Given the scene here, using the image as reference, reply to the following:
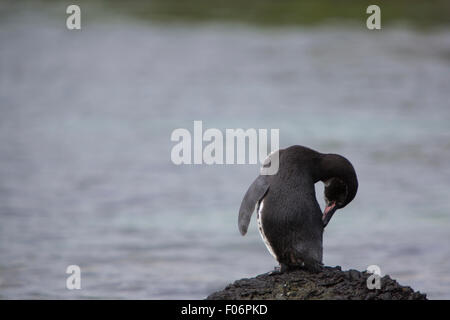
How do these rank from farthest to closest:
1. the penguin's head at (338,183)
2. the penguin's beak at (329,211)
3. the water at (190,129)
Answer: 1. the water at (190,129)
2. the penguin's beak at (329,211)
3. the penguin's head at (338,183)

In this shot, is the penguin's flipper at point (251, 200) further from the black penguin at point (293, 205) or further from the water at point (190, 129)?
the water at point (190, 129)

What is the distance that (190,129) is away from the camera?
14828 mm

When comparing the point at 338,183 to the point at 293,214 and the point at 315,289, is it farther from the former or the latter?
the point at 315,289

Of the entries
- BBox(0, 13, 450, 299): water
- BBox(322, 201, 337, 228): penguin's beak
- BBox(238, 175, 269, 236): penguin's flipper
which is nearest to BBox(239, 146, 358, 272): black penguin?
BBox(238, 175, 269, 236): penguin's flipper

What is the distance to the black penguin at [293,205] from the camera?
5555mm

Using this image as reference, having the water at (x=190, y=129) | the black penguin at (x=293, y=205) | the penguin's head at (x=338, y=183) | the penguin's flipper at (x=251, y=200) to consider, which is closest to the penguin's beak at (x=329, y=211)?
the penguin's head at (x=338, y=183)

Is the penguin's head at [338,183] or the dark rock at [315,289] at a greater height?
the penguin's head at [338,183]

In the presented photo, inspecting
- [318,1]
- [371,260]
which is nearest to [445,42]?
[318,1]

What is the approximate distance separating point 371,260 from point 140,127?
7.26m

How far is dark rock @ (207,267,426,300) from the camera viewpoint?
5188mm

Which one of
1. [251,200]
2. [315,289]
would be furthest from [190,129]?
[315,289]

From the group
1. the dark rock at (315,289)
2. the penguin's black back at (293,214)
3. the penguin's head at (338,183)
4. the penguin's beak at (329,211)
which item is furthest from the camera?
the penguin's beak at (329,211)
